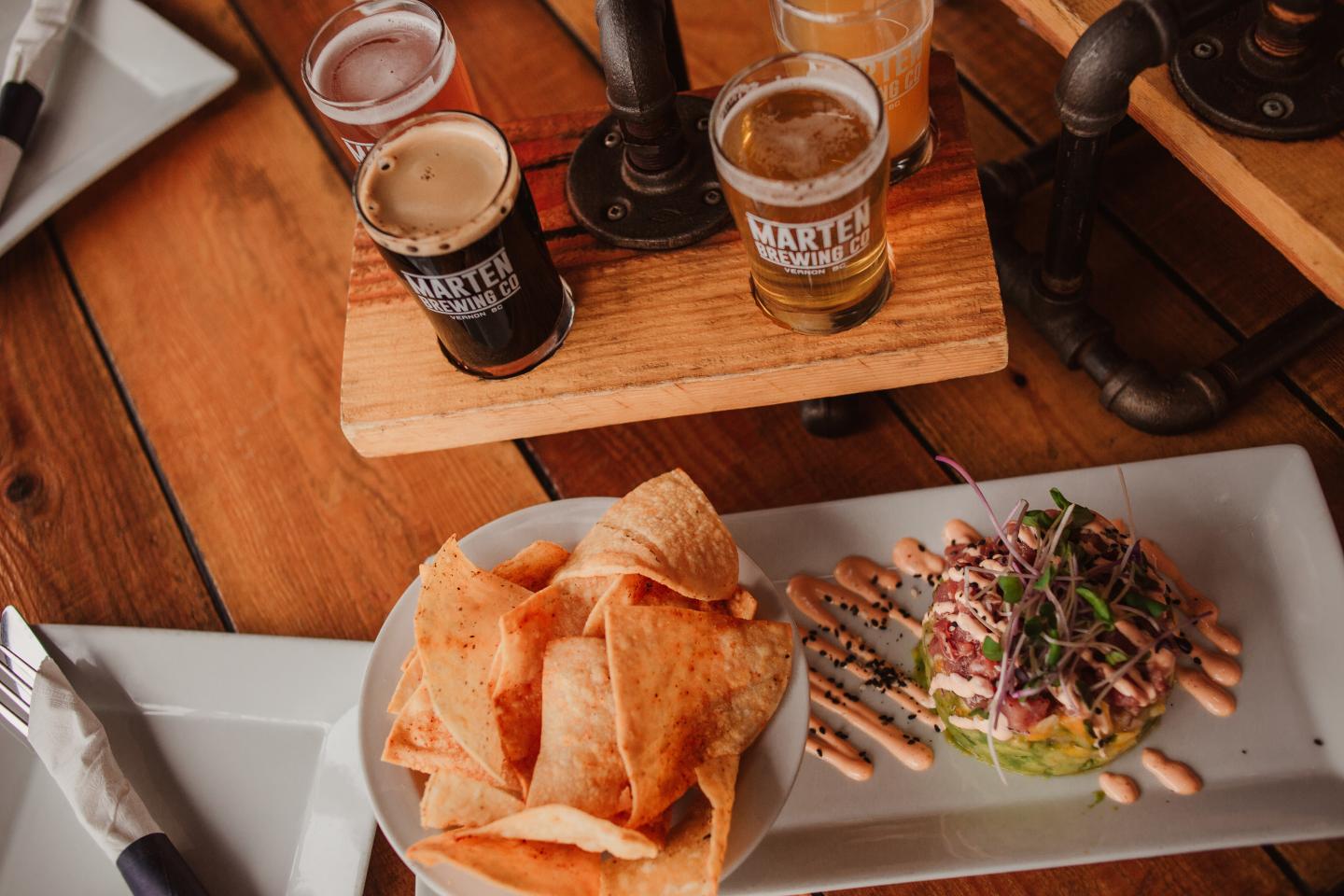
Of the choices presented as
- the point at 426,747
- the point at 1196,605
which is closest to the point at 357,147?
the point at 426,747

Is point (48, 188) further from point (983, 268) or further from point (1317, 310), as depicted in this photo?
Result: point (1317, 310)

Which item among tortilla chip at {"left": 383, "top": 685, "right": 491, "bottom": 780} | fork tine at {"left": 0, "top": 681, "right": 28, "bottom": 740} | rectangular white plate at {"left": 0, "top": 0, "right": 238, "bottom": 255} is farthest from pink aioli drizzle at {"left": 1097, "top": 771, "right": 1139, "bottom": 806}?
rectangular white plate at {"left": 0, "top": 0, "right": 238, "bottom": 255}

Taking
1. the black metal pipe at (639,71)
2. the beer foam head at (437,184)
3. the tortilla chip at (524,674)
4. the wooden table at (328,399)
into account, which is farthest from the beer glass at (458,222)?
the wooden table at (328,399)

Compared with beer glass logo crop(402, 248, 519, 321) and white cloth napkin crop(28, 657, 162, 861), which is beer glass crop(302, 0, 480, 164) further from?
white cloth napkin crop(28, 657, 162, 861)

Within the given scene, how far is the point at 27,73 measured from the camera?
4.44 ft

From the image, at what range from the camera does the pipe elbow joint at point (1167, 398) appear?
1037mm

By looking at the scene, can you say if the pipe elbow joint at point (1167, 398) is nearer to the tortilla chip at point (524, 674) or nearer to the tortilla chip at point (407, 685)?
the tortilla chip at point (524, 674)

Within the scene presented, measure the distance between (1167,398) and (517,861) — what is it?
2.44 feet

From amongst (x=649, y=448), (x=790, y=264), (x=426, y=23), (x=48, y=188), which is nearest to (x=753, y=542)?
(x=649, y=448)

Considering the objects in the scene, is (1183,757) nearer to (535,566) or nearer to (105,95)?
(535,566)

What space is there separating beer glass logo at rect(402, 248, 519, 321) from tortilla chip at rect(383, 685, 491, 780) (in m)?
0.30

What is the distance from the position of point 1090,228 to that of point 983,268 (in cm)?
17

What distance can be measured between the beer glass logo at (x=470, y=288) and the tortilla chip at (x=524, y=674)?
0.24m

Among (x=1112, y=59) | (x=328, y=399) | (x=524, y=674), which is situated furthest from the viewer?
(x=328, y=399)
